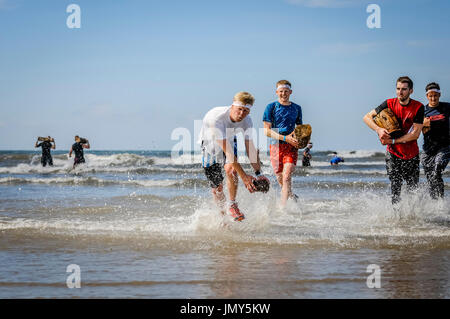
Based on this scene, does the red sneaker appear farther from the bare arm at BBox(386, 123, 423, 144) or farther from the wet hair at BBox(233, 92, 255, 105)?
the bare arm at BBox(386, 123, 423, 144)

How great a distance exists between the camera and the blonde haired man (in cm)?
604

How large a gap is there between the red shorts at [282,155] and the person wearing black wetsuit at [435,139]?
6.97 ft

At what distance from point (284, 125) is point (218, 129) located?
2387mm

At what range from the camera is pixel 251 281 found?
4.13 metres

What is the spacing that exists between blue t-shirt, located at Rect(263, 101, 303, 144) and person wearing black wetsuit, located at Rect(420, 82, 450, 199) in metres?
2.07

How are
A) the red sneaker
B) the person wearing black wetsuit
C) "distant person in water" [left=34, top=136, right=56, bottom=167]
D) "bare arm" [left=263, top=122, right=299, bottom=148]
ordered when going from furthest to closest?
"distant person in water" [left=34, top=136, right=56, bottom=167] < the person wearing black wetsuit < "bare arm" [left=263, top=122, right=299, bottom=148] < the red sneaker

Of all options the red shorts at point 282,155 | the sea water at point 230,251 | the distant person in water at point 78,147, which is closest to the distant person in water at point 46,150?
the distant person in water at point 78,147

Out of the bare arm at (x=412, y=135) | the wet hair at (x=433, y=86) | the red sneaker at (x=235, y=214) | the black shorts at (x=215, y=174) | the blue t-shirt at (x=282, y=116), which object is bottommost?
the red sneaker at (x=235, y=214)

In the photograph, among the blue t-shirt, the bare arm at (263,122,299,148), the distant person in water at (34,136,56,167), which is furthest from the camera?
the distant person in water at (34,136,56,167)

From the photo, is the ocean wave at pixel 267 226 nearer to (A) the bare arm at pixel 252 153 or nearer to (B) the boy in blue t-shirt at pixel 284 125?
(B) the boy in blue t-shirt at pixel 284 125

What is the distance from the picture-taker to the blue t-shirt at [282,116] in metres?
8.16

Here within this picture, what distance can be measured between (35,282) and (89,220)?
365 centimetres

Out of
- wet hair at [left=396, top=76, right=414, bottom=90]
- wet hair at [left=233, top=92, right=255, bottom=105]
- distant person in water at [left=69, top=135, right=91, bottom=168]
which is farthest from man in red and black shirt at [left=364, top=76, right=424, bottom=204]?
distant person in water at [left=69, top=135, right=91, bottom=168]
